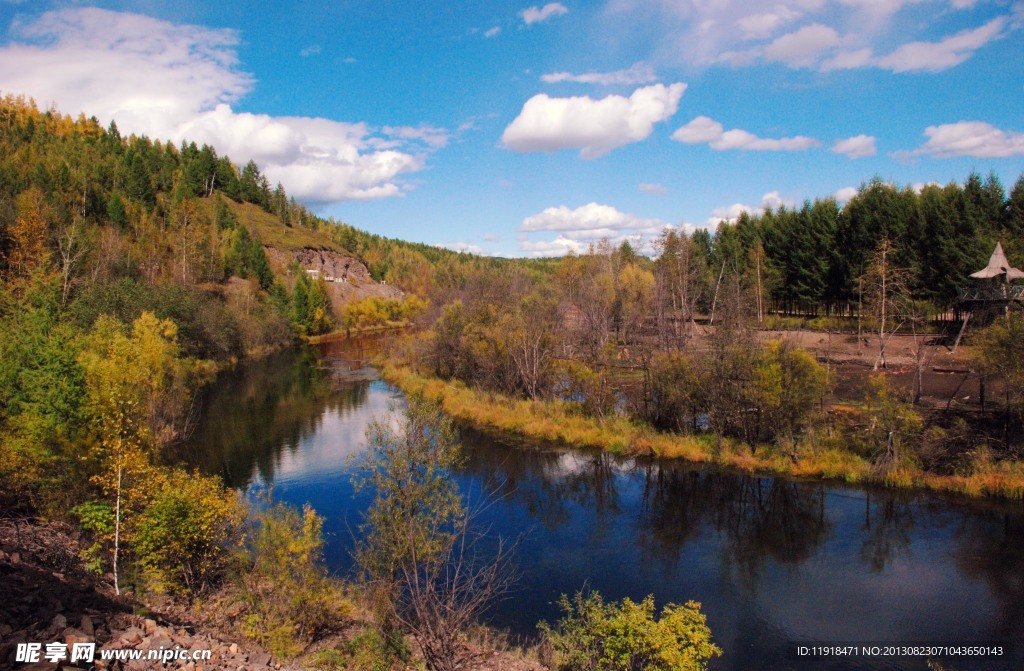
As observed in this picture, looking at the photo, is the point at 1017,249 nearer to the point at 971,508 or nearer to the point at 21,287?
the point at 971,508

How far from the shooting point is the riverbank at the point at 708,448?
2192 centimetres

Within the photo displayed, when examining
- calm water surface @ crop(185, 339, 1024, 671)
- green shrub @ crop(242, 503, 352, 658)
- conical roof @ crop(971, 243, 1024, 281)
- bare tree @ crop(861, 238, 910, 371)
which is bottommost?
calm water surface @ crop(185, 339, 1024, 671)

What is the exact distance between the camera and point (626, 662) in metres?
10.3

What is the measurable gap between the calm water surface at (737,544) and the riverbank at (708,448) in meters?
0.69

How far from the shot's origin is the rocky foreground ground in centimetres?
912

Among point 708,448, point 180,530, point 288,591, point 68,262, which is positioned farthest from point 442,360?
point 288,591

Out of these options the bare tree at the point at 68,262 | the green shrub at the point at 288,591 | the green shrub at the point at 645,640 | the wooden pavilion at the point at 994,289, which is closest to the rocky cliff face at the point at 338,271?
the bare tree at the point at 68,262

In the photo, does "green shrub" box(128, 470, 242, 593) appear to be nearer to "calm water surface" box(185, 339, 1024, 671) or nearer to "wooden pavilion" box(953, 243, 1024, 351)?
"calm water surface" box(185, 339, 1024, 671)

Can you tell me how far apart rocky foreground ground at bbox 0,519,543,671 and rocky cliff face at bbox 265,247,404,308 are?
8794 centimetres

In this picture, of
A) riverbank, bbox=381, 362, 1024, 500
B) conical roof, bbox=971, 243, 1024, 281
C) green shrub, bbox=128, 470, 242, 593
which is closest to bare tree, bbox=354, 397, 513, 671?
green shrub, bbox=128, 470, 242, 593

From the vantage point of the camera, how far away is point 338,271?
12194 cm

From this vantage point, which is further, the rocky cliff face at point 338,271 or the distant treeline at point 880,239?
the rocky cliff face at point 338,271

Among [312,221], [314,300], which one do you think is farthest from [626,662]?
[312,221]

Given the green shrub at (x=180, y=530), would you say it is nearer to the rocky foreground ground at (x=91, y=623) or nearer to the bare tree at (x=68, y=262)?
the rocky foreground ground at (x=91, y=623)
